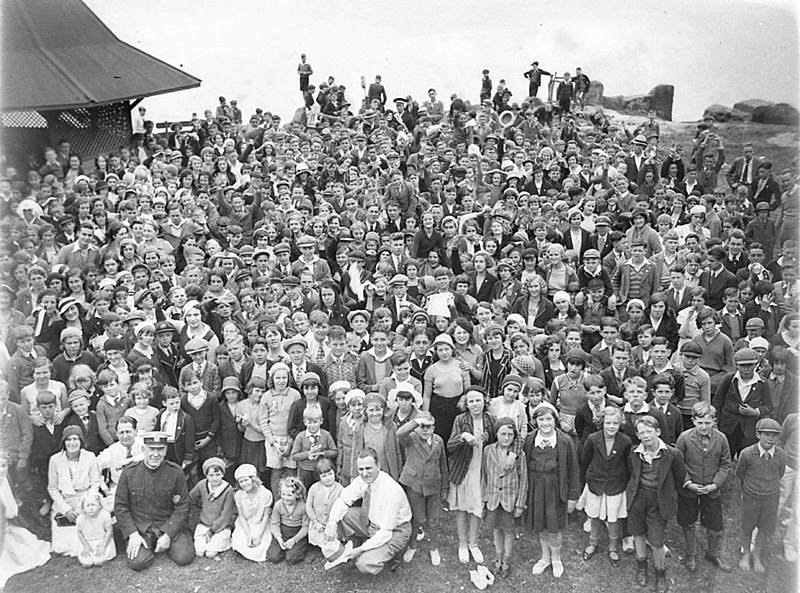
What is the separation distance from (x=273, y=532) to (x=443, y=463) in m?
1.76

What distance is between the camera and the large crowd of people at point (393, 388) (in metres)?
6.39

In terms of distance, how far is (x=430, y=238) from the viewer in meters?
11.1

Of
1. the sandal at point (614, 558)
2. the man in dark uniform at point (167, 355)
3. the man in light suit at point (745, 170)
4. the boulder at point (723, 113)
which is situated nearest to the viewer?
the sandal at point (614, 558)

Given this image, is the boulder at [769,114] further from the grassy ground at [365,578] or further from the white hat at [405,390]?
the white hat at [405,390]

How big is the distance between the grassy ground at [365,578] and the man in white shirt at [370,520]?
8.5 inches

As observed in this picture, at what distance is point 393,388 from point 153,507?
253 cm

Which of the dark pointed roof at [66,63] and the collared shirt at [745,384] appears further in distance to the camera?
the dark pointed roof at [66,63]

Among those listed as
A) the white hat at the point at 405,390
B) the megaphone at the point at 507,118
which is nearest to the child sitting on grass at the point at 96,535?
the white hat at the point at 405,390

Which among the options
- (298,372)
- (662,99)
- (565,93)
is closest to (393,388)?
(298,372)

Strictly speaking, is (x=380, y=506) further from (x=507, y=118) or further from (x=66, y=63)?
(x=507, y=118)

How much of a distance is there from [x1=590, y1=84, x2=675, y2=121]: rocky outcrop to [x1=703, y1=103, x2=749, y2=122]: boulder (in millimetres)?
1572

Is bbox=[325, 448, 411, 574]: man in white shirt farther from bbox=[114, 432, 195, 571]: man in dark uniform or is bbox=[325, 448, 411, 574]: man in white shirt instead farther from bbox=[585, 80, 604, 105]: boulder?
bbox=[585, 80, 604, 105]: boulder

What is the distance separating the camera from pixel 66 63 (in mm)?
17312

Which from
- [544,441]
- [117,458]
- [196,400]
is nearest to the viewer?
[544,441]
